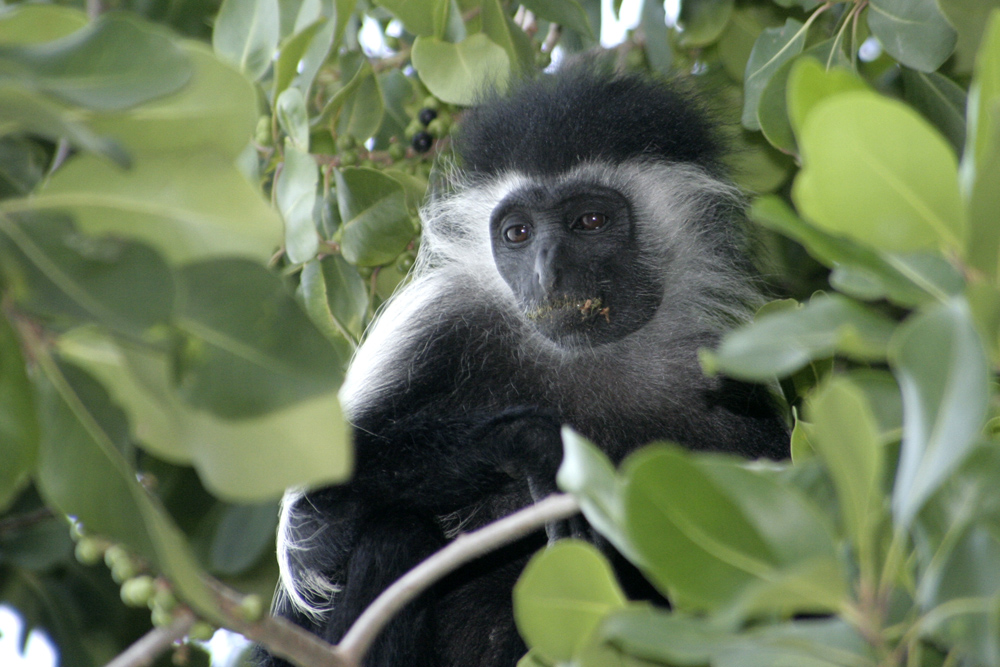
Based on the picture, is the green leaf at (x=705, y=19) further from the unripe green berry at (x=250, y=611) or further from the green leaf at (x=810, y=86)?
the unripe green berry at (x=250, y=611)

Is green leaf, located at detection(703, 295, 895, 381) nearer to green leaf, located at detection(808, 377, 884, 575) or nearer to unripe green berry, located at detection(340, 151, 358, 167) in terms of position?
green leaf, located at detection(808, 377, 884, 575)

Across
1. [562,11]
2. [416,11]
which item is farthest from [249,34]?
[562,11]

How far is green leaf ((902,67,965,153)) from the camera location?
2143 mm

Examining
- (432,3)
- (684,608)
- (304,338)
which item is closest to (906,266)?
(684,608)

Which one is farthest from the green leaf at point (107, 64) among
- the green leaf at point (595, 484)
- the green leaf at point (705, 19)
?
the green leaf at point (705, 19)

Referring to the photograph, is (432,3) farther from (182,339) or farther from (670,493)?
(670,493)

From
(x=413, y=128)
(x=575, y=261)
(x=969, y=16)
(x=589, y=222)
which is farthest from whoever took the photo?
(x=413, y=128)

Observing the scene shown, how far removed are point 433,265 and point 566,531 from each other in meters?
1.27

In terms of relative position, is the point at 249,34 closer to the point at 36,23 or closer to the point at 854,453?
the point at 36,23

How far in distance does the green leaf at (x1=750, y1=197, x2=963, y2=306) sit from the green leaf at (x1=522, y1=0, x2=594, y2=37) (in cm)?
158

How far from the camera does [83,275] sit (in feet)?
2.79

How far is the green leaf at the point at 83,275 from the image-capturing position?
2.71 feet

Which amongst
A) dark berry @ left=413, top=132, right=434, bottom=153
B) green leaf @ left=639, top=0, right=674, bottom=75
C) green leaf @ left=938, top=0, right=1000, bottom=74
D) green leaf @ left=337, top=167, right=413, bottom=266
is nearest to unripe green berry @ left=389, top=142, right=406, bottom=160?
dark berry @ left=413, top=132, right=434, bottom=153

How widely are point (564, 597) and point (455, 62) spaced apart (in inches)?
66.6
